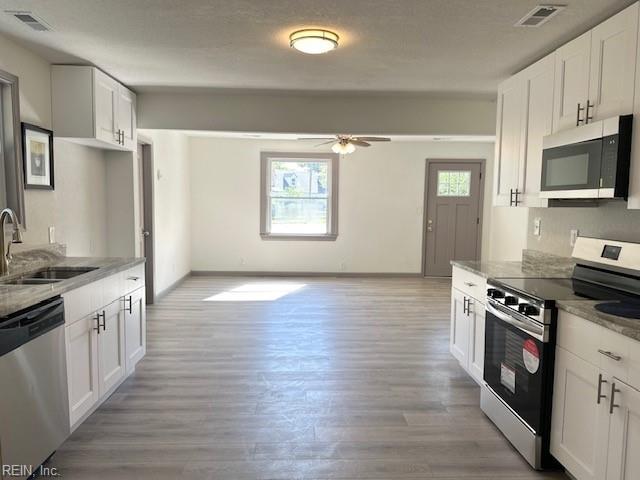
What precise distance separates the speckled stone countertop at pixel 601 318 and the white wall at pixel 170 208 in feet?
16.3

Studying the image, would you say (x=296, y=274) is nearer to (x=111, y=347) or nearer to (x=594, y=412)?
(x=111, y=347)

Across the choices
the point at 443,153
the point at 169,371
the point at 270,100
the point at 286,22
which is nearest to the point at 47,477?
the point at 169,371

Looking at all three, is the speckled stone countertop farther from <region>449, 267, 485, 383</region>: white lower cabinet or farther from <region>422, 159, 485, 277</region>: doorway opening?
<region>422, 159, 485, 277</region>: doorway opening

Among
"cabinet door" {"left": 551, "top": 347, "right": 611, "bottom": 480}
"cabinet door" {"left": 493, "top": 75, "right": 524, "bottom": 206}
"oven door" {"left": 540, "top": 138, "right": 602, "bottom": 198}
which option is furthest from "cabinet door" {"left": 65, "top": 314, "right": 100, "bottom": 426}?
"cabinet door" {"left": 493, "top": 75, "right": 524, "bottom": 206}

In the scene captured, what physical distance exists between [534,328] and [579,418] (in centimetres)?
44

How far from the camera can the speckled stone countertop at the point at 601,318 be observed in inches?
67.3

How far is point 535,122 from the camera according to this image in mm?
3064

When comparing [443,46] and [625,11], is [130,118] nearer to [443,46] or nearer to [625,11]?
[443,46]

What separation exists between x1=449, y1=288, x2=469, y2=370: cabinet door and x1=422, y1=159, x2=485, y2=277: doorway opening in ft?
14.4

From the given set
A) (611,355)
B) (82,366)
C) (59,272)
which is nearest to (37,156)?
(59,272)

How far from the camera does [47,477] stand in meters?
2.17

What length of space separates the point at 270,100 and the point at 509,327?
10.1 ft

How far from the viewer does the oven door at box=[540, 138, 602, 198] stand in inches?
91.9

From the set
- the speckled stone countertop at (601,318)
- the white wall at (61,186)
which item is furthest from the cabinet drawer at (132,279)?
the speckled stone countertop at (601,318)
